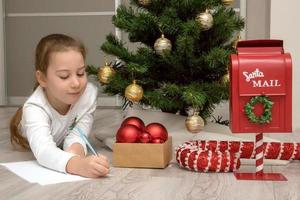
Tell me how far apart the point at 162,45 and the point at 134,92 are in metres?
0.18

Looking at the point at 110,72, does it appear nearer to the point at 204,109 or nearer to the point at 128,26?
the point at 128,26

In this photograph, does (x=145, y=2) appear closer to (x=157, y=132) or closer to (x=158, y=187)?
(x=157, y=132)

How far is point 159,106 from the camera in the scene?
173 cm

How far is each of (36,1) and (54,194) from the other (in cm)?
248

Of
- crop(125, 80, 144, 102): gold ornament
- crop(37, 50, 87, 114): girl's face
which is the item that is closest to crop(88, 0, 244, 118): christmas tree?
crop(125, 80, 144, 102): gold ornament

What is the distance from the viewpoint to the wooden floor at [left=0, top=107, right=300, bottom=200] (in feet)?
3.69

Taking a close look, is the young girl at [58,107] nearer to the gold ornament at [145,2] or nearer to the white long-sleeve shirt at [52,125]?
the white long-sleeve shirt at [52,125]

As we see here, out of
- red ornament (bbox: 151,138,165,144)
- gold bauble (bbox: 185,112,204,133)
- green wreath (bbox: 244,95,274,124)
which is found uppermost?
green wreath (bbox: 244,95,274,124)

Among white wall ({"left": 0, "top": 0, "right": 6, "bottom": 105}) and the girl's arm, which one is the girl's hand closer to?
the girl's arm

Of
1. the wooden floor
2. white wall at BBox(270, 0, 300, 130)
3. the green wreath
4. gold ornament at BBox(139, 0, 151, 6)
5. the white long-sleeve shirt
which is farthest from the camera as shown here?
white wall at BBox(270, 0, 300, 130)

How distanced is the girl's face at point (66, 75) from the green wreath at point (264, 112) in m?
0.49

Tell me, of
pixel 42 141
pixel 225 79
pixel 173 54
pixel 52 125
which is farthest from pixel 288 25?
pixel 42 141

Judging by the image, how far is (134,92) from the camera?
1665mm

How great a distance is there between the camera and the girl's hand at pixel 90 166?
1250 mm
